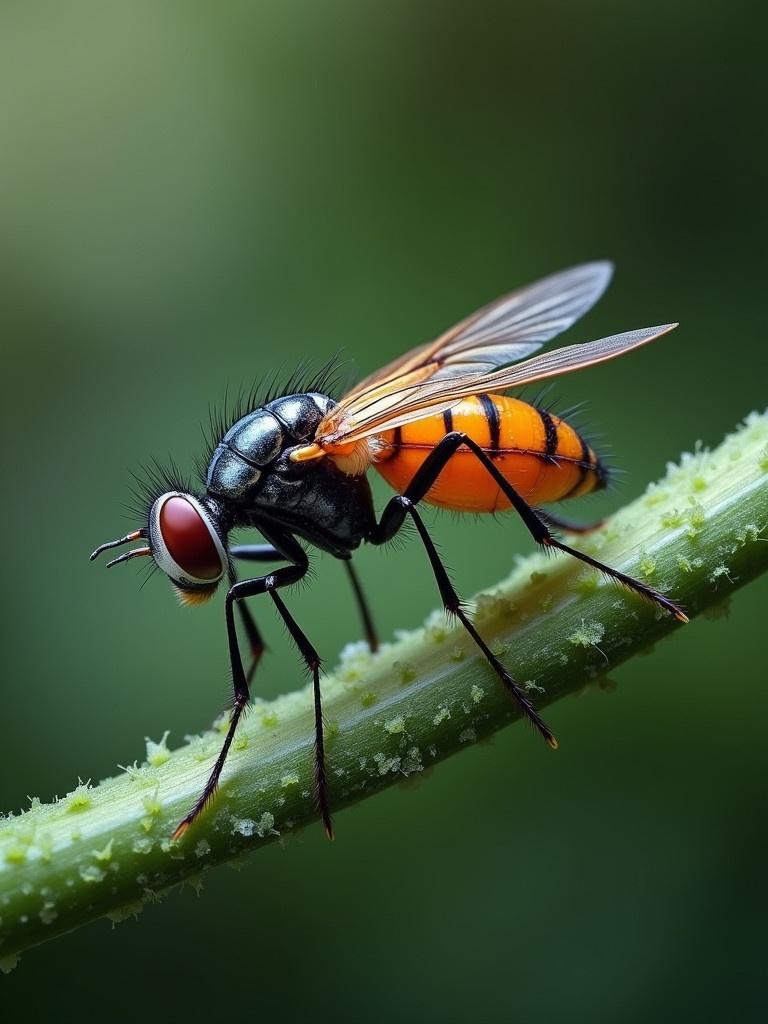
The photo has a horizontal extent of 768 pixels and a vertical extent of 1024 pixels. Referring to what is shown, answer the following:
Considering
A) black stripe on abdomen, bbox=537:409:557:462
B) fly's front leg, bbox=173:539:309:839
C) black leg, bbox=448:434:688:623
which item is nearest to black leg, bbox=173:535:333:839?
fly's front leg, bbox=173:539:309:839

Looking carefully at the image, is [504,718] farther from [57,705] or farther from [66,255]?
[66,255]

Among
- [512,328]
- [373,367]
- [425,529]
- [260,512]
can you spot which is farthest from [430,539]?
[373,367]

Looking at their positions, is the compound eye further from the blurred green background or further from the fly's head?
the blurred green background

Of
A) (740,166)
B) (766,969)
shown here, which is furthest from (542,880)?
(740,166)

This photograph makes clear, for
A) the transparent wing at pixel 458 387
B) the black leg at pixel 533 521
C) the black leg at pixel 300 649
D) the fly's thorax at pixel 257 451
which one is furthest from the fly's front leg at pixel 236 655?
the black leg at pixel 533 521

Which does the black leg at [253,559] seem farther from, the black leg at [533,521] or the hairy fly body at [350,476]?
the black leg at [533,521]

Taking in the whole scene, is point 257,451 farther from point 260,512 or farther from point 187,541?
point 187,541

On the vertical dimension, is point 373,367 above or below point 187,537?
above
